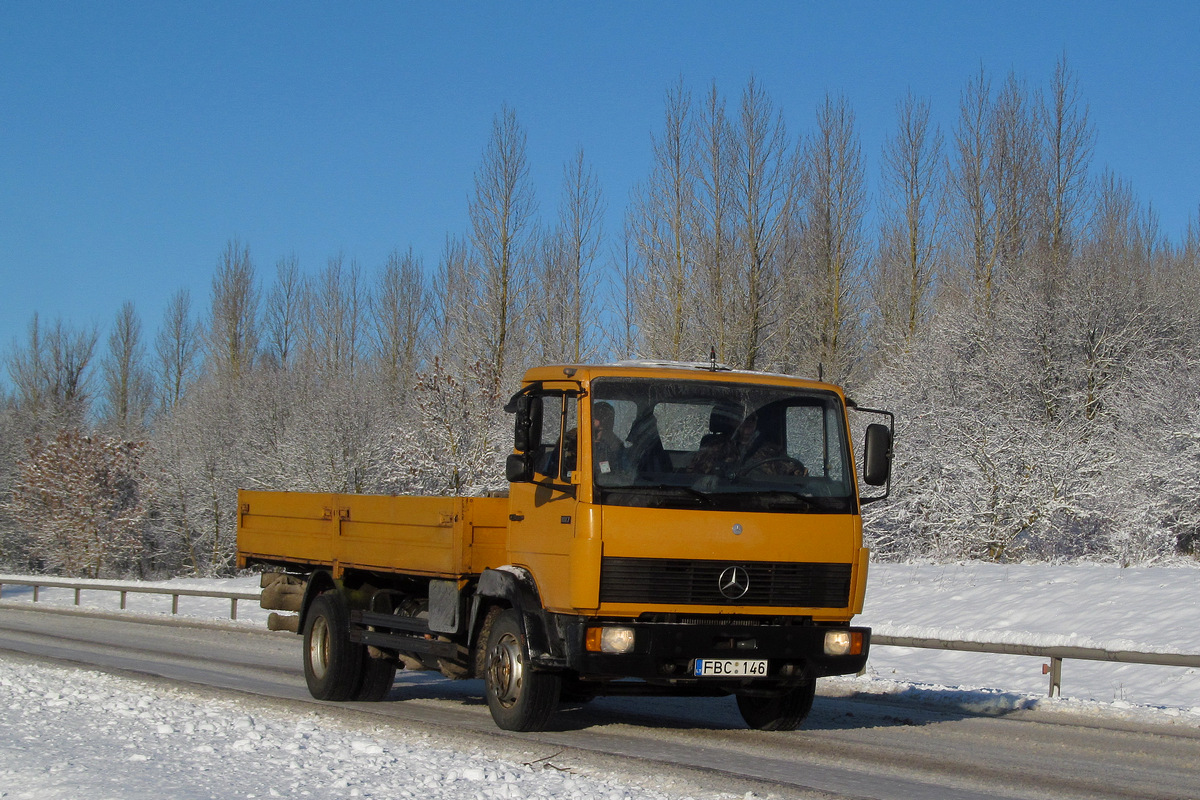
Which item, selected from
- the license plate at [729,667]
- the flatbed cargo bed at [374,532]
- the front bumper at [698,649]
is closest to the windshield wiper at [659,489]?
the front bumper at [698,649]

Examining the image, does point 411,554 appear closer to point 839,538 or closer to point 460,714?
point 460,714

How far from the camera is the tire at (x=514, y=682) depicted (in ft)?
27.8

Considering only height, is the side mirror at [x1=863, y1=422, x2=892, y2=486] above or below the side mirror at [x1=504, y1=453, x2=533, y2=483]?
above

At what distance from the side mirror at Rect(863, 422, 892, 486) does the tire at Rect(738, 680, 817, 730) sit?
1.64m

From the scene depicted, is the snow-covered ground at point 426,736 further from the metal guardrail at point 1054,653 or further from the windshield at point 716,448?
the windshield at point 716,448

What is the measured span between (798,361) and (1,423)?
45.0 m

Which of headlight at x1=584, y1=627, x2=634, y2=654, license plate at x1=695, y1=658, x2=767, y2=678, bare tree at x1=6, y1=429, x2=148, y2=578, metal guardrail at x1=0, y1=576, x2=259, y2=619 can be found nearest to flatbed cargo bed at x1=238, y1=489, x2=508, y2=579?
headlight at x1=584, y1=627, x2=634, y2=654

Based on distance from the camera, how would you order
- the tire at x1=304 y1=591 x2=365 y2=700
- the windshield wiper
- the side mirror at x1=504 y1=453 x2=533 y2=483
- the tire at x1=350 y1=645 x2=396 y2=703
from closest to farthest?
the windshield wiper → the side mirror at x1=504 y1=453 x2=533 y2=483 → the tire at x1=304 y1=591 x2=365 y2=700 → the tire at x1=350 y1=645 x2=396 y2=703

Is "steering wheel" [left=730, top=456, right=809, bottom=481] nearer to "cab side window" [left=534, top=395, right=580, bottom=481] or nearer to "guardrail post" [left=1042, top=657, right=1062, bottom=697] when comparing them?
"cab side window" [left=534, top=395, right=580, bottom=481]

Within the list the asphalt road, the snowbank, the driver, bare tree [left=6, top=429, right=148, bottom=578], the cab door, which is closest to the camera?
the snowbank

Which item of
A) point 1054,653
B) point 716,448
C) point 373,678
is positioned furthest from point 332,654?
point 1054,653

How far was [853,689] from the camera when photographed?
12.6 meters

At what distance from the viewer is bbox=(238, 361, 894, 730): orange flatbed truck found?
26.2ft

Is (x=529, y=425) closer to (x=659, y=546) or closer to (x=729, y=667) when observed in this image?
(x=659, y=546)
